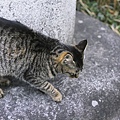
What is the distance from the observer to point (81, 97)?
8.97ft

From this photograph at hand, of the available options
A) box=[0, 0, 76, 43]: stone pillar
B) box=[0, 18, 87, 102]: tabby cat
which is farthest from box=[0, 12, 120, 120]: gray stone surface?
box=[0, 0, 76, 43]: stone pillar

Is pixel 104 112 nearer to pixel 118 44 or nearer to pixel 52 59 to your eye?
pixel 52 59

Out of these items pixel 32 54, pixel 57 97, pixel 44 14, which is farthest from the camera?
pixel 44 14

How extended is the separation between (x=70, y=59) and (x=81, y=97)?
0.41 m

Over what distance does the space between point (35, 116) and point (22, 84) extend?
33 cm

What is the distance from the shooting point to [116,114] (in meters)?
2.79

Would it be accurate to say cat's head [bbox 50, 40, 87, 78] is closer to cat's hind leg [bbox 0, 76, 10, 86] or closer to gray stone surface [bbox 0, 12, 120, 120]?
gray stone surface [bbox 0, 12, 120, 120]

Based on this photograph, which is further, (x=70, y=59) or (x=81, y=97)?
(x=81, y=97)

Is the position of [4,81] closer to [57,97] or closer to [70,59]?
[57,97]

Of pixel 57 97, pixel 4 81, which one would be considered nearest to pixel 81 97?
pixel 57 97

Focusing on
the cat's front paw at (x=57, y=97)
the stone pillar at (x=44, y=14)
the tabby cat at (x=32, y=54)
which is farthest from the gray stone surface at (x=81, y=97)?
the stone pillar at (x=44, y=14)

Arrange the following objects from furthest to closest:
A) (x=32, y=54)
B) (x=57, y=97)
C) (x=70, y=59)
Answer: (x=57, y=97), (x=32, y=54), (x=70, y=59)

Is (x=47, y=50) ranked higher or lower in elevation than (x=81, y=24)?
higher

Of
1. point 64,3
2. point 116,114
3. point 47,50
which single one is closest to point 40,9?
point 64,3
